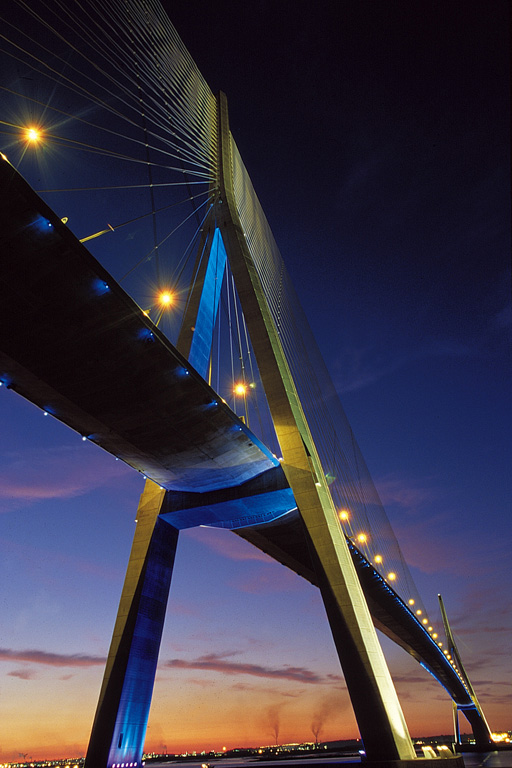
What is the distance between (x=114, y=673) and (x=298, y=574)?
25036 mm

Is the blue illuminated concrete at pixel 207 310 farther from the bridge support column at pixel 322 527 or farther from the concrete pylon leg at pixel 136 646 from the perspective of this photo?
the concrete pylon leg at pixel 136 646

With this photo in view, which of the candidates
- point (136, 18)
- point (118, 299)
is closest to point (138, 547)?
point (118, 299)

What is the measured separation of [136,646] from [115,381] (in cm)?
1110

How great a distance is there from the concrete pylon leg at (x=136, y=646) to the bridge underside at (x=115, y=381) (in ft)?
1.39

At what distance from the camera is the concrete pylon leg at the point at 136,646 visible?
61.7 ft

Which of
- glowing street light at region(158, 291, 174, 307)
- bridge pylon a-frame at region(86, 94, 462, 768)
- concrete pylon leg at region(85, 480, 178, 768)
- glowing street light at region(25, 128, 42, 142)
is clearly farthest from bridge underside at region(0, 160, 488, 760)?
glowing street light at region(158, 291, 174, 307)

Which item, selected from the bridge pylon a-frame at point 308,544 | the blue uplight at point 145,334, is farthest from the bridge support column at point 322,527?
the blue uplight at point 145,334

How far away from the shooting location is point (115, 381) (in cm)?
1745

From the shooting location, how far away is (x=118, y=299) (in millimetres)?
14977

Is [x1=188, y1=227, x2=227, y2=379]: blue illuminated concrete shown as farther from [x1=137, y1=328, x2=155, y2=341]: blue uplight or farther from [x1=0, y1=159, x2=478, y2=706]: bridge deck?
[x1=137, y1=328, x2=155, y2=341]: blue uplight

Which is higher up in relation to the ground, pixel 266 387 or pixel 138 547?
pixel 266 387

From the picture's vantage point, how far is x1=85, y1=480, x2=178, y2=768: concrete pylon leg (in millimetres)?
18812

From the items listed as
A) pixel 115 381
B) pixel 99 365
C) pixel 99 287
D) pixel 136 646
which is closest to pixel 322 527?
pixel 136 646

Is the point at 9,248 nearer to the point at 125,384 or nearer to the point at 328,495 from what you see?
the point at 125,384
